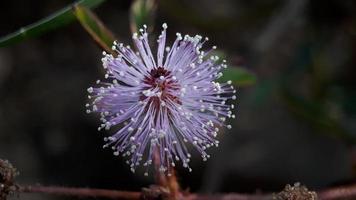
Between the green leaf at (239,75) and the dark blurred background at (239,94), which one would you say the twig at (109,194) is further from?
the dark blurred background at (239,94)

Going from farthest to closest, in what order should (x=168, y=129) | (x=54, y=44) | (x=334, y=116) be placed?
1. (x=54, y=44)
2. (x=334, y=116)
3. (x=168, y=129)

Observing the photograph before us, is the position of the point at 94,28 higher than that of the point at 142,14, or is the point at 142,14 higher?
the point at 142,14

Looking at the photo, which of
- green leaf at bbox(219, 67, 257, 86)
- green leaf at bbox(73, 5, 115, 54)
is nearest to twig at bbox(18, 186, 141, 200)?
green leaf at bbox(73, 5, 115, 54)

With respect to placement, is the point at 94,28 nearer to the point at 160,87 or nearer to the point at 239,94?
the point at 160,87

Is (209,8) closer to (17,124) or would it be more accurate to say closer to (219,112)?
(17,124)

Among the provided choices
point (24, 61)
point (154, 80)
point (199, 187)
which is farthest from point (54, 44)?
point (154, 80)

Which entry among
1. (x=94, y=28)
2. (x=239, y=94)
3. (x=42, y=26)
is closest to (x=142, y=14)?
(x=94, y=28)

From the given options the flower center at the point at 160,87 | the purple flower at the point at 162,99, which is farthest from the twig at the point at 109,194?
the flower center at the point at 160,87
